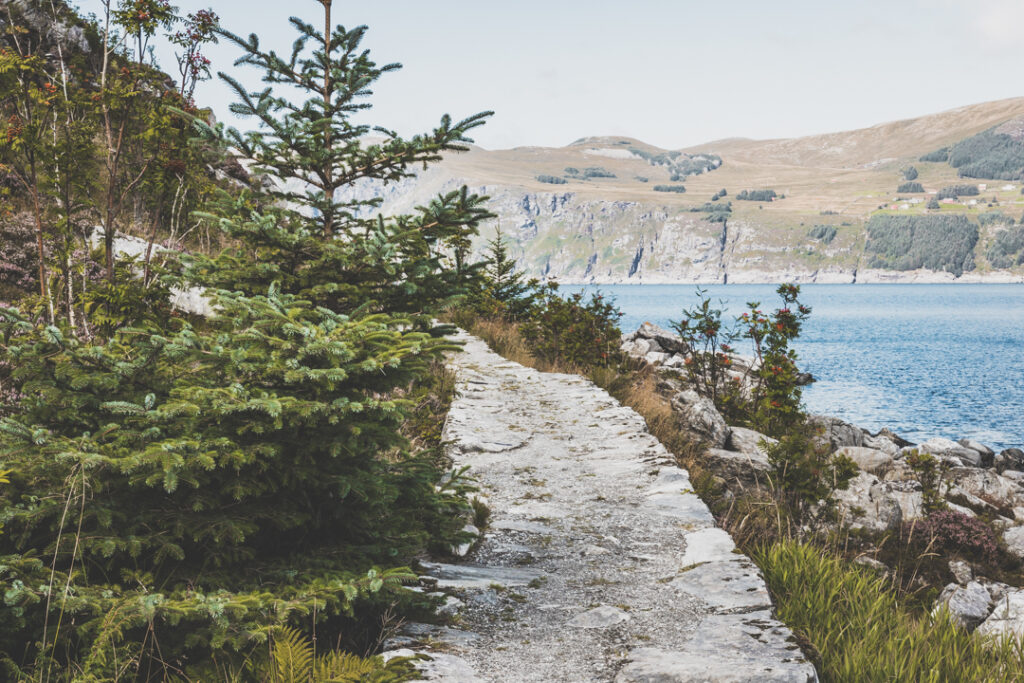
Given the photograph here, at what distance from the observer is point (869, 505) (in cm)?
793

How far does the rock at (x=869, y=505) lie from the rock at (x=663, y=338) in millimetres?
9753

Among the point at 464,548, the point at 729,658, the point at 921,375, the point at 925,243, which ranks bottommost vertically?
the point at 921,375

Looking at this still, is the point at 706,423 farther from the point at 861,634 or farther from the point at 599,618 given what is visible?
the point at 599,618

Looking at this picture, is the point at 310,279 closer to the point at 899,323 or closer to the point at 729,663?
the point at 729,663

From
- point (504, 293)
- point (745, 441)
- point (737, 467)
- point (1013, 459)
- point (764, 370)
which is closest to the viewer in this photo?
point (737, 467)

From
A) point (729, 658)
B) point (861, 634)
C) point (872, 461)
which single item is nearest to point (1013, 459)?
point (872, 461)

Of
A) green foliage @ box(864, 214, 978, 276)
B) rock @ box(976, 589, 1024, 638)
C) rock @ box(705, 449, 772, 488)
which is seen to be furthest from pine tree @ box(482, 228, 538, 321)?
green foliage @ box(864, 214, 978, 276)

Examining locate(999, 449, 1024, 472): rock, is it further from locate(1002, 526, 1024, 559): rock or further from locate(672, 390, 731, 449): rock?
locate(672, 390, 731, 449): rock

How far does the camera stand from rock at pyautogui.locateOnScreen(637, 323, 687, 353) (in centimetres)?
1866

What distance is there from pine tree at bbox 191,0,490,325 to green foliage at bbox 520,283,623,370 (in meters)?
7.54

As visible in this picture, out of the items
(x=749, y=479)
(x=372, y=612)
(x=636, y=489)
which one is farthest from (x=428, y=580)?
(x=749, y=479)

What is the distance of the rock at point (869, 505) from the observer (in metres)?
7.26

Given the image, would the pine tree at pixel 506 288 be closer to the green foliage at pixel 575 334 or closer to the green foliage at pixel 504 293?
the green foliage at pixel 504 293

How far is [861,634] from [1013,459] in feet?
54.2
